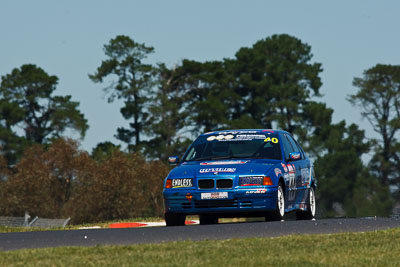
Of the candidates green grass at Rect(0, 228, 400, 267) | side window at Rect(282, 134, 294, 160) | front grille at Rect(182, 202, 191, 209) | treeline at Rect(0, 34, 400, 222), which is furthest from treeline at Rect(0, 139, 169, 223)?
green grass at Rect(0, 228, 400, 267)

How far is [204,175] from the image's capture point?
15578mm

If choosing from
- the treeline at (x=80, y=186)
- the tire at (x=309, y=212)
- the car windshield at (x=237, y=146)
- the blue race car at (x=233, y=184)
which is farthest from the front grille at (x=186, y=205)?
the treeline at (x=80, y=186)

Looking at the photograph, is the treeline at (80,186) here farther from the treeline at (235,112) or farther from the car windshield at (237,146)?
the car windshield at (237,146)

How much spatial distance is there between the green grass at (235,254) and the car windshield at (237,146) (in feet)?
16.2

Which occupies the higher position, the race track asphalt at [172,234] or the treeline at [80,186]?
the treeline at [80,186]

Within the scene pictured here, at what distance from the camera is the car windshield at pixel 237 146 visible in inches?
659

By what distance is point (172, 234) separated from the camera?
42.4ft

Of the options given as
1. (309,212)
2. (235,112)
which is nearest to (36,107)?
(235,112)

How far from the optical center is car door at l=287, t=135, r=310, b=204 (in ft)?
56.9

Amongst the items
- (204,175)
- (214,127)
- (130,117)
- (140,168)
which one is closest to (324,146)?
(214,127)

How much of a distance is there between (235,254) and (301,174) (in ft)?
25.2

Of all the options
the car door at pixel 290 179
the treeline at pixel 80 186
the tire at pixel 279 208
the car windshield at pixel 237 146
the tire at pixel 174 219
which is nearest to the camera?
the tire at pixel 279 208

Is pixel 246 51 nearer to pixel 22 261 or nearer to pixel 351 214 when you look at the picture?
pixel 351 214

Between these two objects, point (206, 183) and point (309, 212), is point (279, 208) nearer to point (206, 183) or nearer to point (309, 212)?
point (206, 183)
